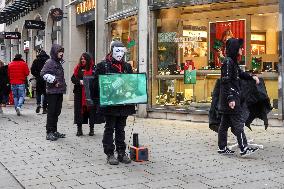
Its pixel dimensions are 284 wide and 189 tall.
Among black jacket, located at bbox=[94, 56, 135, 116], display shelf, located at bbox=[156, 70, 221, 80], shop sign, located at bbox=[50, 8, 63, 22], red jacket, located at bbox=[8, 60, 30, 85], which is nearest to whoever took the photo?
black jacket, located at bbox=[94, 56, 135, 116]

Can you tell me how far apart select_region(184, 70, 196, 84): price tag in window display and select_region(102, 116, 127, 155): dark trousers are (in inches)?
248

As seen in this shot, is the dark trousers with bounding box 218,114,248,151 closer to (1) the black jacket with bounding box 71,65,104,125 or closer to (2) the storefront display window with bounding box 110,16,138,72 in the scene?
(1) the black jacket with bounding box 71,65,104,125

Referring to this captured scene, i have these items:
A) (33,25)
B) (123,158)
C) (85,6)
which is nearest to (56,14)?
(85,6)

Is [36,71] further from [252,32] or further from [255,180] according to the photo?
[255,180]

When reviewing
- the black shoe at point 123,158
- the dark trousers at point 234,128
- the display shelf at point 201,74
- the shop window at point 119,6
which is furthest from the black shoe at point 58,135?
the shop window at point 119,6

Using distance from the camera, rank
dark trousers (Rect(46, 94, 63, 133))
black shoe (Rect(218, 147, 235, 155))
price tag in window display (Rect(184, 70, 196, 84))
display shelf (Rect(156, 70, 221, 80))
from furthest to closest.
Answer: price tag in window display (Rect(184, 70, 196, 84)) → display shelf (Rect(156, 70, 221, 80)) → dark trousers (Rect(46, 94, 63, 133)) → black shoe (Rect(218, 147, 235, 155))

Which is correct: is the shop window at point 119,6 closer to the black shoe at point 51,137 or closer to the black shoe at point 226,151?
A: the black shoe at point 51,137

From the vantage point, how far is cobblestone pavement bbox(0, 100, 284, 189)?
19.8 ft

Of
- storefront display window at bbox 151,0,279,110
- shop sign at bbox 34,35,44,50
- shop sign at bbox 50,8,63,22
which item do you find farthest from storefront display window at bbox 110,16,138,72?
shop sign at bbox 34,35,44,50

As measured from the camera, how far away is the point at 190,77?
44.4 ft

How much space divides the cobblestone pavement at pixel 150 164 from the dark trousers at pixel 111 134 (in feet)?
0.86

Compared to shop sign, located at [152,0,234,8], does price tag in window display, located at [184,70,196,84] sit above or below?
below

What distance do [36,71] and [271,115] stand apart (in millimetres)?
7642

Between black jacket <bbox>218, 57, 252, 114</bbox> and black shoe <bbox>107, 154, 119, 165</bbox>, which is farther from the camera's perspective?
black jacket <bbox>218, 57, 252, 114</bbox>
